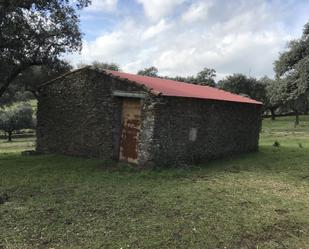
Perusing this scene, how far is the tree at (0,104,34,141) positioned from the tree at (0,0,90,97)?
35570 millimetres

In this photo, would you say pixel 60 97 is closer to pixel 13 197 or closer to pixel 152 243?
pixel 13 197

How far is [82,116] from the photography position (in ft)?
61.3

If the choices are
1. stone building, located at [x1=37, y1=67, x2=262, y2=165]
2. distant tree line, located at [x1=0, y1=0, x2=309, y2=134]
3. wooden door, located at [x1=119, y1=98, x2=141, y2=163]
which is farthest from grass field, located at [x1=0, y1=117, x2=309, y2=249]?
distant tree line, located at [x1=0, y1=0, x2=309, y2=134]

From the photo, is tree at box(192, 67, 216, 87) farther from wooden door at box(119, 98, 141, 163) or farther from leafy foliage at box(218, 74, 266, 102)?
wooden door at box(119, 98, 141, 163)

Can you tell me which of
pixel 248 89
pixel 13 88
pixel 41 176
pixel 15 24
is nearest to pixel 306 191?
pixel 41 176

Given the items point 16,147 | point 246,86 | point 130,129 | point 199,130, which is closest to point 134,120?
point 130,129

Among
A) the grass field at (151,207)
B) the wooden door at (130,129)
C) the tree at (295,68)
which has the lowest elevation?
the grass field at (151,207)

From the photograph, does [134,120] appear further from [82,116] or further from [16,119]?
[16,119]

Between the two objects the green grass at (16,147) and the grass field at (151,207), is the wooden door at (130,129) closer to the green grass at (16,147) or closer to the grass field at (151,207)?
the grass field at (151,207)

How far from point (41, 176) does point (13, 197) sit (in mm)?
3092

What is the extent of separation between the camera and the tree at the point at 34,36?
58.8 feet

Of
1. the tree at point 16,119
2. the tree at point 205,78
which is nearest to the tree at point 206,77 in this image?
the tree at point 205,78

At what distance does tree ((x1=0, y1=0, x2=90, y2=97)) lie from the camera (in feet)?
58.8

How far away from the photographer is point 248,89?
5975 centimetres
